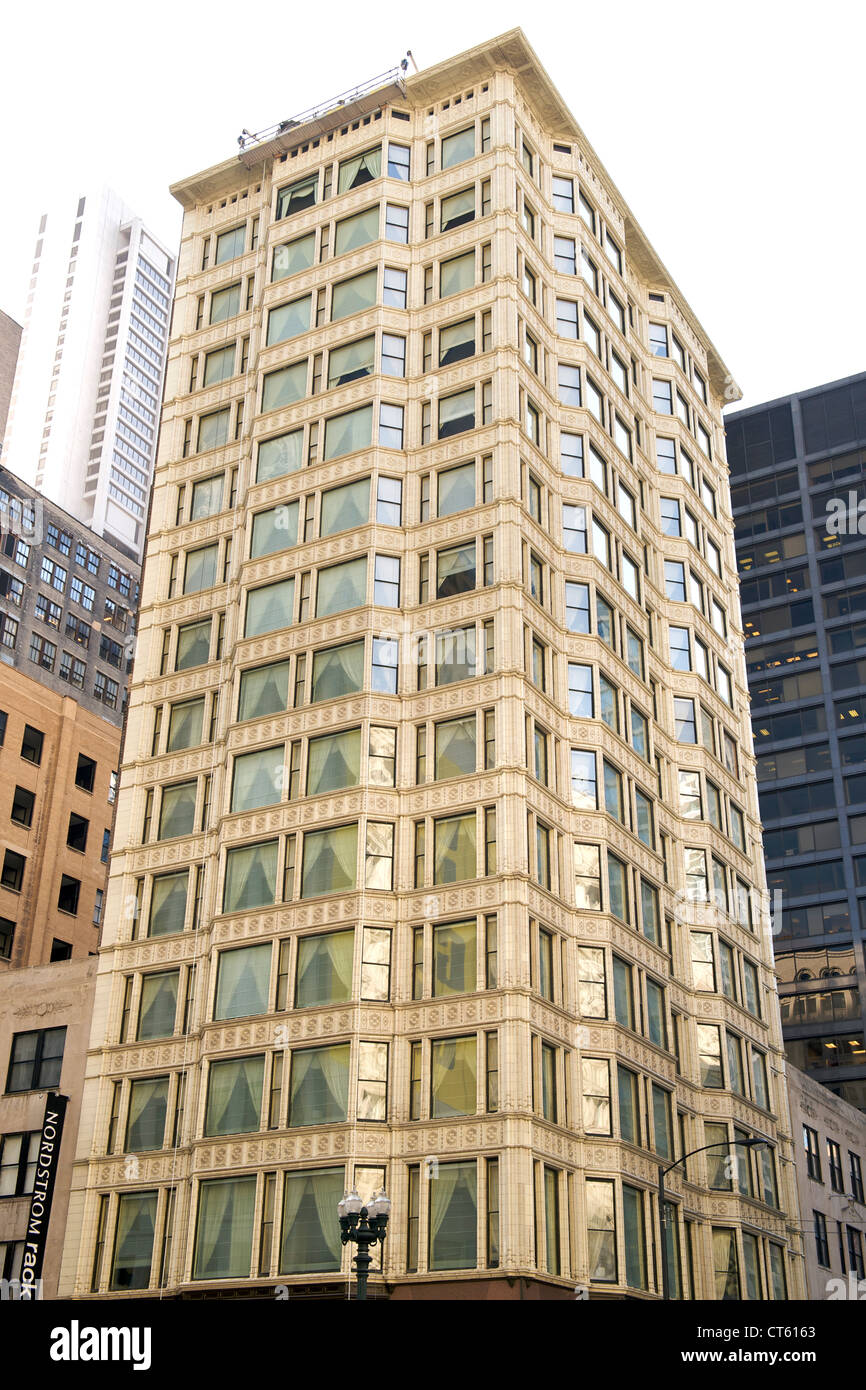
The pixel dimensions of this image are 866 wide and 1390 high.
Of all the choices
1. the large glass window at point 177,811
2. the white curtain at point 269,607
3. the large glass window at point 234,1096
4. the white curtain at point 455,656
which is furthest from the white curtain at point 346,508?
the large glass window at point 234,1096

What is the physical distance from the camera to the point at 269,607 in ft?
169

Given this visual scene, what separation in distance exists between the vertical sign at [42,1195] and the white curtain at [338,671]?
16016 millimetres

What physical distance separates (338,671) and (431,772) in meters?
5.22

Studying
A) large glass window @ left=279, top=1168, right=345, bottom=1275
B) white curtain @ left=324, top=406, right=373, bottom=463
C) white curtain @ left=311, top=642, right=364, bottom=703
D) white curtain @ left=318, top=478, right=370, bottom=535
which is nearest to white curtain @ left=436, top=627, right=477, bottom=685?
white curtain @ left=311, top=642, right=364, bottom=703

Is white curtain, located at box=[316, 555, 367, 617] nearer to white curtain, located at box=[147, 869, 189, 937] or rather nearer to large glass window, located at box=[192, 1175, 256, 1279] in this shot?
white curtain, located at box=[147, 869, 189, 937]

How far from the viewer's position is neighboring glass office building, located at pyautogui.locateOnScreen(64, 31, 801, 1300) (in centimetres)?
4116

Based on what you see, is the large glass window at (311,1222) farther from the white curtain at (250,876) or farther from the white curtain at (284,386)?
the white curtain at (284,386)

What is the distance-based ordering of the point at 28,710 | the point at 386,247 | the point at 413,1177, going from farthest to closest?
1. the point at 28,710
2. the point at 386,247
3. the point at 413,1177

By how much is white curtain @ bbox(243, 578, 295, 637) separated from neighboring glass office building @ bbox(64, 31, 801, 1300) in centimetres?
18

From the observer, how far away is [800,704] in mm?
103375

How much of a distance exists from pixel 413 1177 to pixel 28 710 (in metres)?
44.4
